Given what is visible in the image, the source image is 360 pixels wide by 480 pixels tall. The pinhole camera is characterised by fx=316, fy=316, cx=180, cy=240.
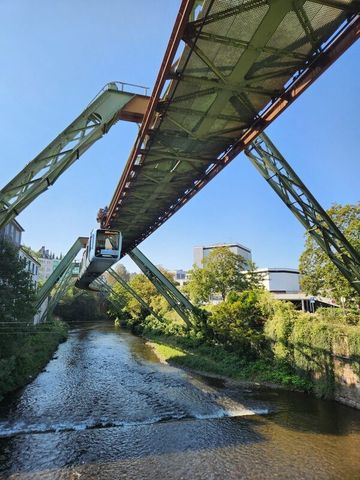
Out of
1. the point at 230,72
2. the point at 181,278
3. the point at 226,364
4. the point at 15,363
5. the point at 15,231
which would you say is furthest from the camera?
the point at 181,278

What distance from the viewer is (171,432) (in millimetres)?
10141

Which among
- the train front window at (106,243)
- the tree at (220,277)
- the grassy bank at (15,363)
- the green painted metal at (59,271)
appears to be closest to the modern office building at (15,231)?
the green painted metal at (59,271)

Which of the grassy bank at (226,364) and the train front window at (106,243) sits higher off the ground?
the train front window at (106,243)

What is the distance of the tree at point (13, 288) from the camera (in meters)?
13.9

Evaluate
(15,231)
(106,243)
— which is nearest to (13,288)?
(106,243)

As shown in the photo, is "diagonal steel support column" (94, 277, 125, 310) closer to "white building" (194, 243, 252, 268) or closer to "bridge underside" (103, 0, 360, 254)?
"white building" (194, 243, 252, 268)

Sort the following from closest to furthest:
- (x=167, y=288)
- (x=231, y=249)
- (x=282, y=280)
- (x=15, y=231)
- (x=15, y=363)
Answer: (x=15, y=363), (x=167, y=288), (x=15, y=231), (x=282, y=280), (x=231, y=249)

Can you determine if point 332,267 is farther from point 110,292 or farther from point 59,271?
point 110,292

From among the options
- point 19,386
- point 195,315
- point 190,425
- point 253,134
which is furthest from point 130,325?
point 253,134

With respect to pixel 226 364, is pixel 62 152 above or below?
above

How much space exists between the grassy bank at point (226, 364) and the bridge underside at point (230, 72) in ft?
34.9

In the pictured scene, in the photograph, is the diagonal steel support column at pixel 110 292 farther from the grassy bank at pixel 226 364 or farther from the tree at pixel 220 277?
the grassy bank at pixel 226 364

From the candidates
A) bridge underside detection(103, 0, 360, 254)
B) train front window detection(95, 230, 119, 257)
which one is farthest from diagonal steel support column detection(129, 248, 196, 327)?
bridge underside detection(103, 0, 360, 254)

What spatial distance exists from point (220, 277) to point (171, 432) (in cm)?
2228
